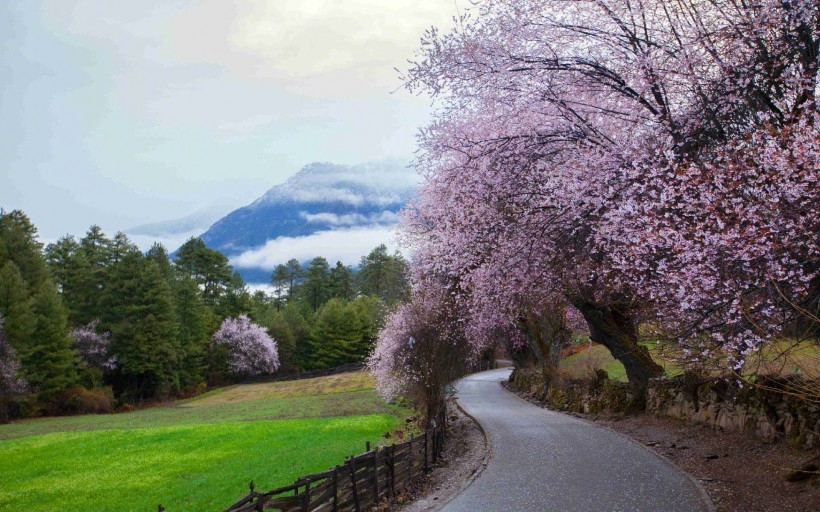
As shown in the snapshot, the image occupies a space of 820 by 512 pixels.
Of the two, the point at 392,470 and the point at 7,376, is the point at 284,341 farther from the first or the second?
the point at 392,470

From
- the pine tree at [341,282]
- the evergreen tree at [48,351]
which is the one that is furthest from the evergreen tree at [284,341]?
the evergreen tree at [48,351]

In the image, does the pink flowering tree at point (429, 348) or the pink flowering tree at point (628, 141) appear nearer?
the pink flowering tree at point (628, 141)

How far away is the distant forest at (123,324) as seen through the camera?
138 ft

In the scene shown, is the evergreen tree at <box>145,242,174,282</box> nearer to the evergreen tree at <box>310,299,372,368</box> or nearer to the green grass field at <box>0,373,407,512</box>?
the evergreen tree at <box>310,299,372,368</box>

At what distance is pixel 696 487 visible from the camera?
10.2m

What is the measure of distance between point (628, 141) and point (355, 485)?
7.22 m

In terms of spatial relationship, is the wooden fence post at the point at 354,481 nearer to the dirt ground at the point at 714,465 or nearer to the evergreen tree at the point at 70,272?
the dirt ground at the point at 714,465

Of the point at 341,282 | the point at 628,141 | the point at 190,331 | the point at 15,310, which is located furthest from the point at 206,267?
the point at 628,141

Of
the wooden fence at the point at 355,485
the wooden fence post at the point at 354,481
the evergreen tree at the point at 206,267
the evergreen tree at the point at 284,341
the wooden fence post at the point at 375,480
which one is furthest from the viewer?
the evergreen tree at the point at 206,267

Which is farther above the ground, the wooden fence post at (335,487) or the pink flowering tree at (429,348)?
the pink flowering tree at (429,348)

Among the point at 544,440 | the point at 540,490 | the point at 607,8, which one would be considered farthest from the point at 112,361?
the point at 607,8

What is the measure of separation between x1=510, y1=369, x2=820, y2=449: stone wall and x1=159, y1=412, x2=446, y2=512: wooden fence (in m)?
6.09

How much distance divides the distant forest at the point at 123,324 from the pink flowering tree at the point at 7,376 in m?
0.07

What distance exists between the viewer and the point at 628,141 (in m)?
9.13
